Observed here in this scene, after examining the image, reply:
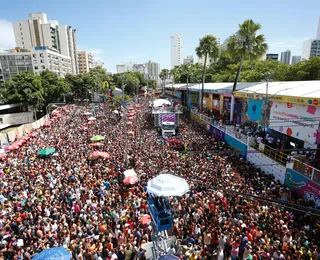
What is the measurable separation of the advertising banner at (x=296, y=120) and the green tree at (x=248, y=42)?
24.2ft

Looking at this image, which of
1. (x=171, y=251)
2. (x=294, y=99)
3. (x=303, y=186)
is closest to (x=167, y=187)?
(x=171, y=251)

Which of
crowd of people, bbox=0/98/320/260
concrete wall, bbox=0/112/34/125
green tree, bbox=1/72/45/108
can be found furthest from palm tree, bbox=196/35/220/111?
concrete wall, bbox=0/112/34/125

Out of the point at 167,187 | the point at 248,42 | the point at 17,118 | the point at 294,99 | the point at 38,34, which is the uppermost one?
the point at 38,34

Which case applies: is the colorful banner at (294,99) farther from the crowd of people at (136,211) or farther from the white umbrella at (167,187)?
the white umbrella at (167,187)

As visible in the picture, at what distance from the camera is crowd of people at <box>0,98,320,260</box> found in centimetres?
799

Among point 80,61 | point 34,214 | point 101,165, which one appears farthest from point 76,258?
point 80,61

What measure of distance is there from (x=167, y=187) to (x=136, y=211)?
4.03m

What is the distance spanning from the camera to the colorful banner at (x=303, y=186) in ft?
36.4

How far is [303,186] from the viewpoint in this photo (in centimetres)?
1199

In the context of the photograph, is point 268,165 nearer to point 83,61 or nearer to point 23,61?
point 23,61

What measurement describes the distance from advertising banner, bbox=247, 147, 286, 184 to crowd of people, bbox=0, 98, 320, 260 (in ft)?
1.71

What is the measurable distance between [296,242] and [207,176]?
605 centimetres

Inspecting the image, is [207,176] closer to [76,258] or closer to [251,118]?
[76,258]

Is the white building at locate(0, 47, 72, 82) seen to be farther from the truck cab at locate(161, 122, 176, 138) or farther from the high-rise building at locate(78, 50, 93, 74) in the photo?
the truck cab at locate(161, 122, 176, 138)
